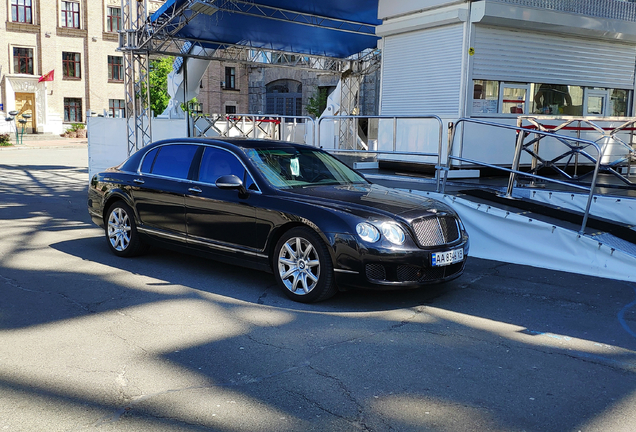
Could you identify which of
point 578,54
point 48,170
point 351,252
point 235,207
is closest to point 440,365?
point 351,252

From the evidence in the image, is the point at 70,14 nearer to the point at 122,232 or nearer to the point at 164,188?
the point at 122,232

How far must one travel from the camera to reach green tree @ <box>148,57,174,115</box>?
40219 mm

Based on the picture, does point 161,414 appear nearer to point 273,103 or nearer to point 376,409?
point 376,409

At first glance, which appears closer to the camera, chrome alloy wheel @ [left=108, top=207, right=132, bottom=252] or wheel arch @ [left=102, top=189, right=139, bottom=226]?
wheel arch @ [left=102, top=189, right=139, bottom=226]

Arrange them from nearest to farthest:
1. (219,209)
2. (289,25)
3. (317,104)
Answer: (219,209), (289,25), (317,104)

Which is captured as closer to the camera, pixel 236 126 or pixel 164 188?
pixel 164 188

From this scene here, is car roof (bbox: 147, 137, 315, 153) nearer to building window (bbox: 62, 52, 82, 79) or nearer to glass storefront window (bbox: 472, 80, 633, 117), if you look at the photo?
glass storefront window (bbox: 472, 80, 633, 117)

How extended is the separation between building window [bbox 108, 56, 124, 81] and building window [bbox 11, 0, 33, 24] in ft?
21.8

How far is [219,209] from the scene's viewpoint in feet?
22.1

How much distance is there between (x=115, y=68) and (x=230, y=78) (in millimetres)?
10352

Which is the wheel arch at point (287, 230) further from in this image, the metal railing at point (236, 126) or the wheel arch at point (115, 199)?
the metal railing at point (236, 126)

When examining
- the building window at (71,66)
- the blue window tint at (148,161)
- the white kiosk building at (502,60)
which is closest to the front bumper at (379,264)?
the blue window tint at (148,161)

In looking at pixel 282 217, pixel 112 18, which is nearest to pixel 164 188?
pixel 282 217

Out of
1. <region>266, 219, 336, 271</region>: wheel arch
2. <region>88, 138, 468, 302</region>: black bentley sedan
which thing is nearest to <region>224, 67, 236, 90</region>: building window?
<region>88, 138, 468, 302</region>: black bentley sedan
